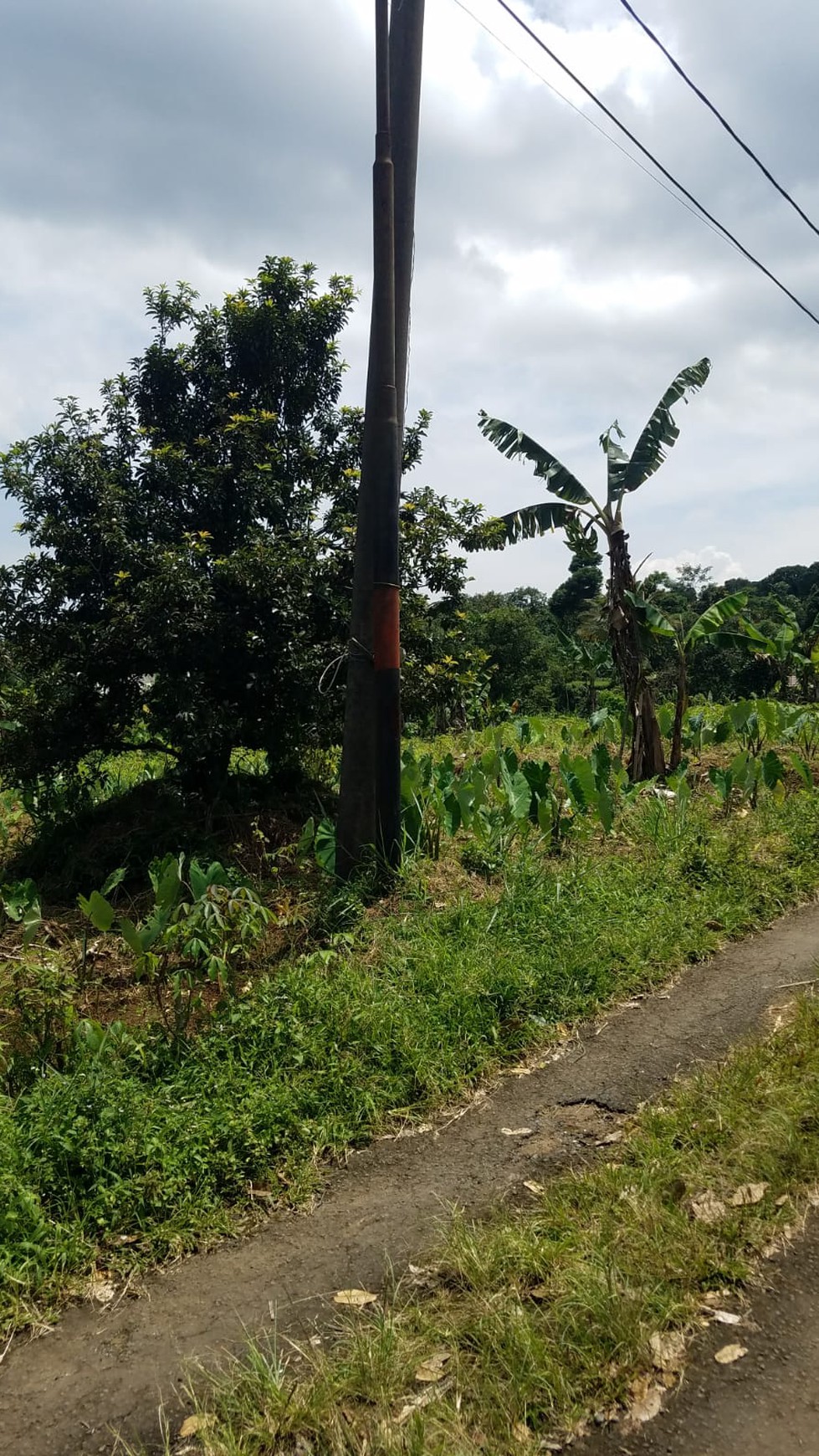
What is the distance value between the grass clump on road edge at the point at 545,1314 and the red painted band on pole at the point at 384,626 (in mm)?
3514

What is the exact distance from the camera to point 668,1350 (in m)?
2.53

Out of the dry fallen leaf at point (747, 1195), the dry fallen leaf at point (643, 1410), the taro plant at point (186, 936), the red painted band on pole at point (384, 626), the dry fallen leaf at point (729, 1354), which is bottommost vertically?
the dry fallen leaf at point (643, 1410)

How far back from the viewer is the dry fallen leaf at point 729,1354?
251cm

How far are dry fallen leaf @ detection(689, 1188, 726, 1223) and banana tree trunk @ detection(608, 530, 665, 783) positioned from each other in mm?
7796

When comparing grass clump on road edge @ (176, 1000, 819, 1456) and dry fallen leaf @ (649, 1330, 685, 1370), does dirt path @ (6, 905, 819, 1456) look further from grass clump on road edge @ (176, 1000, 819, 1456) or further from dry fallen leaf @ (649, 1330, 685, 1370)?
dry fallen leaf @ (649, 1330, 685, 1370)

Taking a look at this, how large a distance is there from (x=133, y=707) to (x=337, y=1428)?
6260mm

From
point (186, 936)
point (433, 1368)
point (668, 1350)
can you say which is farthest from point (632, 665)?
point (433, 1368)

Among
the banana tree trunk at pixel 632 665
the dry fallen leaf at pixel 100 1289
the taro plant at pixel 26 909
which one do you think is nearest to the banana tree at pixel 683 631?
the banana tree trunk at pixel 632 665

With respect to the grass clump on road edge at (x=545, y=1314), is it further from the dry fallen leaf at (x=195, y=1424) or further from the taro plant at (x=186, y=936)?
the taro plant at (x=186, y=936)

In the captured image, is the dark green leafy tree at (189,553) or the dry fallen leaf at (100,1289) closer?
the dry fallen leaf at (100,1289)

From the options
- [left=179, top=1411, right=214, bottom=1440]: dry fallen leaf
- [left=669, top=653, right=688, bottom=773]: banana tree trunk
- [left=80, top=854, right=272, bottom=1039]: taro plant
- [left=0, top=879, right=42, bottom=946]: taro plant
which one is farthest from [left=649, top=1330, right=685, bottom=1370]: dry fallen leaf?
[left=669, top=653, right=688, bottom=773]: banana tree trunk

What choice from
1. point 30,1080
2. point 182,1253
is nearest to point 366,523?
point 30,1080

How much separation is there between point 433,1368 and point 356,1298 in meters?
0.49

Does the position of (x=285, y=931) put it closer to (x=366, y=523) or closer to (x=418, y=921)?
(x=418, y=921)
